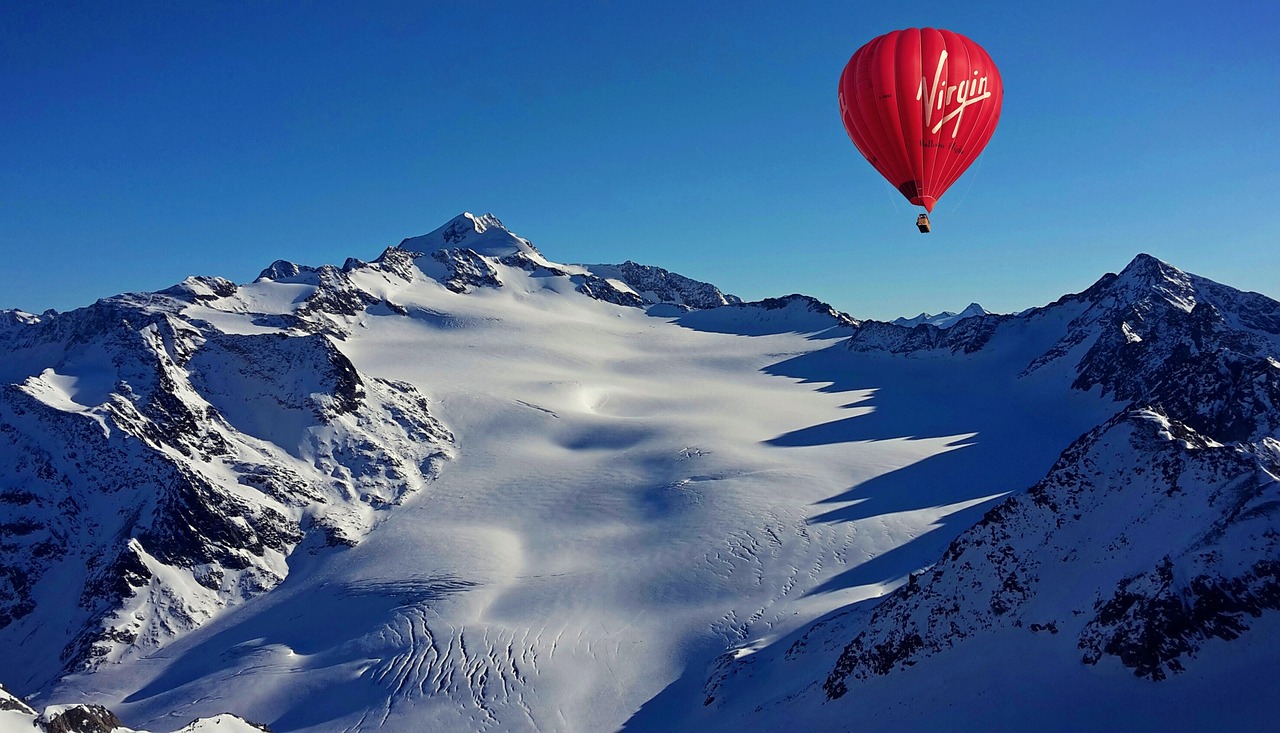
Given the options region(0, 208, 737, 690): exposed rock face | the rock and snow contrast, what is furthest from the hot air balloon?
region(0, 208, 737, 690): exposed rock face

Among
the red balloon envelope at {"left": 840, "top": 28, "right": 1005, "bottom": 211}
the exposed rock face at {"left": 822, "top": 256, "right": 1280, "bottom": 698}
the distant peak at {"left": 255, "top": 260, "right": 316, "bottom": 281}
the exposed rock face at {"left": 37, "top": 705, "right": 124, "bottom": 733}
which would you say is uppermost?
the distant peak at {"left": 255, "top": 260, "right": 316, "bottom": 281}

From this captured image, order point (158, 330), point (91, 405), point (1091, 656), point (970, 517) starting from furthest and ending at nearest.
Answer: point (158, 330), point (91, 405), point (970, 517), point (1091, 656)

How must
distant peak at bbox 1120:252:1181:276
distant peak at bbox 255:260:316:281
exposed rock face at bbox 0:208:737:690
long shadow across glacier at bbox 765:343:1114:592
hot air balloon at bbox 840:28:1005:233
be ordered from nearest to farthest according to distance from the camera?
hot air balloon at bbox 840:28:1005:233 → exposed rock face at bbox 0:208:737:690 → long shadow across glacier at bbox 765:343:1114:592 → distant peak at bbox 1120:252:1181:276 → distant peak at bbox 255:260:316:281

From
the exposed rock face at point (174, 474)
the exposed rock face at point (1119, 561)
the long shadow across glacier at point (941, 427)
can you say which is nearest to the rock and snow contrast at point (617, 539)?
the exposed rock face at point (1119, 561)

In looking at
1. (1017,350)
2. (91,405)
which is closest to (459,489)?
(91,405)

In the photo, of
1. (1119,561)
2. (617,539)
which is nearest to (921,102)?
(1119,561)

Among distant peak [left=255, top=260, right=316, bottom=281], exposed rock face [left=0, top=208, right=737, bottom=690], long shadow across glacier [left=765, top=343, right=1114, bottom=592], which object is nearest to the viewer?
exposed rock face [left=0, top=208, right=737, bottom=690]

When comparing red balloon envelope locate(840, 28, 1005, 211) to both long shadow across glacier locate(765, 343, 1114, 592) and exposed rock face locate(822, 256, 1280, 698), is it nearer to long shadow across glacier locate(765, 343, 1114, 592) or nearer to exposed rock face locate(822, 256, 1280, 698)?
exposed rock face locate(822, 256, 1280, 698)

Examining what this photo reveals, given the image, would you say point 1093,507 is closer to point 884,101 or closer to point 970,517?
point 884,101
